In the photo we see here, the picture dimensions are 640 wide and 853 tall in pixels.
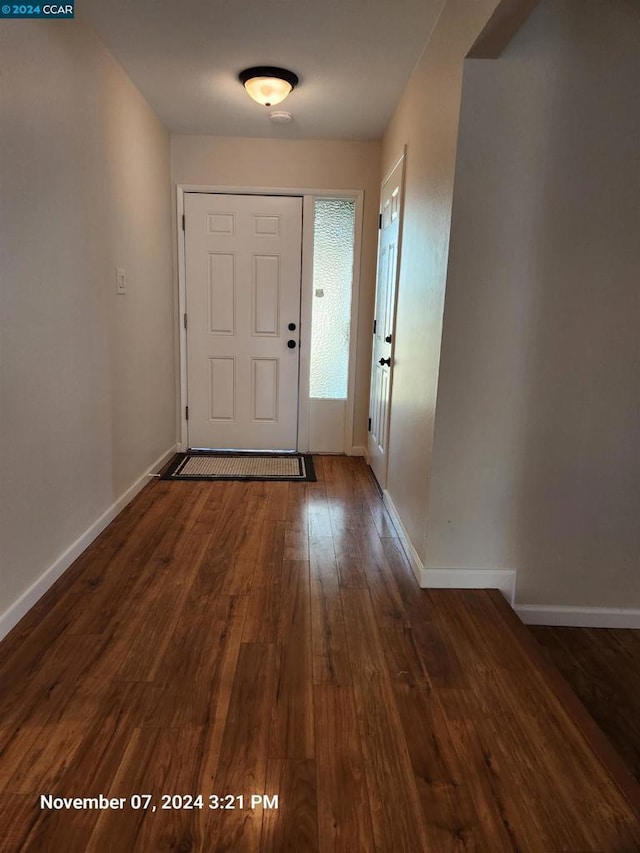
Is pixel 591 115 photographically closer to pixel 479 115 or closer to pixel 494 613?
pixel 479 115

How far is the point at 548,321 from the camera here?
80.6 inches

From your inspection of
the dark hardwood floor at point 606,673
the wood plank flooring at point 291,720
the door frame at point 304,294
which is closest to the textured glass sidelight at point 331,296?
the door frame at point 304,294

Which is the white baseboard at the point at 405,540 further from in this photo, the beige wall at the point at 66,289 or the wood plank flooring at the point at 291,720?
the beige wall at the point at 66,289

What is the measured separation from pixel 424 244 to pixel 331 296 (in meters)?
1.78

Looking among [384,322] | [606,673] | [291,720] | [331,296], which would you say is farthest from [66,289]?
[606,673]

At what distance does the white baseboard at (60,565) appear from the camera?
6.06 feet

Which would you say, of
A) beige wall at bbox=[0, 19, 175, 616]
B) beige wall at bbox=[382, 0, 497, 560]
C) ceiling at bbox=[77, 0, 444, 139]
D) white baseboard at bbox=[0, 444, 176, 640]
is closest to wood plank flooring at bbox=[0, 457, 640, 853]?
white baseboard at bbox=[0, 444, 176, 640]

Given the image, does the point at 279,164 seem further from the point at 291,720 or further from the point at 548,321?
the point at 291,720

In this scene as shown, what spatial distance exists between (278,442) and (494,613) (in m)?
2.57

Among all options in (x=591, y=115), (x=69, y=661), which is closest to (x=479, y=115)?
(x=591, y=115)

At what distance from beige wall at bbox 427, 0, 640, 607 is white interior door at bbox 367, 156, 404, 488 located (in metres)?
1.13

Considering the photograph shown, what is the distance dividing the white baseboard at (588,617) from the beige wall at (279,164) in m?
2.97

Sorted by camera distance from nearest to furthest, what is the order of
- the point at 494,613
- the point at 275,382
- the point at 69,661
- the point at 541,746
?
the point at 541,746 → the point at 69,661 → the point at 494,613 → the point at 275,382

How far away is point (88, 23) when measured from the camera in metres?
2.35
